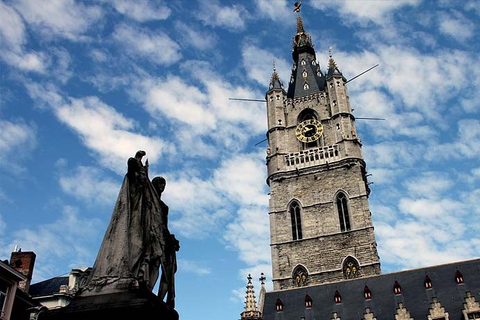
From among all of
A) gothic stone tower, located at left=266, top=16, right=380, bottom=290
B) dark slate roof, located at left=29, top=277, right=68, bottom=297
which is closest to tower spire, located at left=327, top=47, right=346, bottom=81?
gothic stone tower, located at left=266, top=16, right=380, bottom=290

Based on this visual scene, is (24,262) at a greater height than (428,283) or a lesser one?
greater

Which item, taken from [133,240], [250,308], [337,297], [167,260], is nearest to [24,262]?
[250,308]

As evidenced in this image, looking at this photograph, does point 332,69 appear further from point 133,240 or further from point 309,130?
point 133,240

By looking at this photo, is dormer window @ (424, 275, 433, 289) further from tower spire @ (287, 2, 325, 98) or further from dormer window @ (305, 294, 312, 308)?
tower spire @ (287, 2, 325, 98)

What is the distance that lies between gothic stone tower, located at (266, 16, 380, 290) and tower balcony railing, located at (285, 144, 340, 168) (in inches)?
3.2

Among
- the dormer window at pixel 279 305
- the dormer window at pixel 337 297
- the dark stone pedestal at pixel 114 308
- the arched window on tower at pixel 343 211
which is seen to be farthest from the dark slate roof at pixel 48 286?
the dark stone pedestal at pixel 114 308

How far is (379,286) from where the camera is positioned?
91.8ft

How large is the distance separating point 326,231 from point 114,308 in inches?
1280

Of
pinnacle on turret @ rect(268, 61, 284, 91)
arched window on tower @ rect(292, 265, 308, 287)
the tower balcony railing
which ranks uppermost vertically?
pinnacle on turret @ rect(268, 61, 284, 91)

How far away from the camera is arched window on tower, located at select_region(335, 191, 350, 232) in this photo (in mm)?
35938

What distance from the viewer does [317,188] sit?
38.1 m

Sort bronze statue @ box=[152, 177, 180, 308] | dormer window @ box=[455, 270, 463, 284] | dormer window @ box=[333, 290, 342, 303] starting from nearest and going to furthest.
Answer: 1. bronze statue @ box=[152, 177, 180, 308]
2. dormer window @ box=[455, 270, 463, 284]
3. dormer window @ box=[333, 290, 342, 303]

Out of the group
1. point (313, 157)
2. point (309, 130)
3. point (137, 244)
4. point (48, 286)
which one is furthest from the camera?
point (309, 130)

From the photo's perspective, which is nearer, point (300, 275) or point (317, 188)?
point (300, 275)
